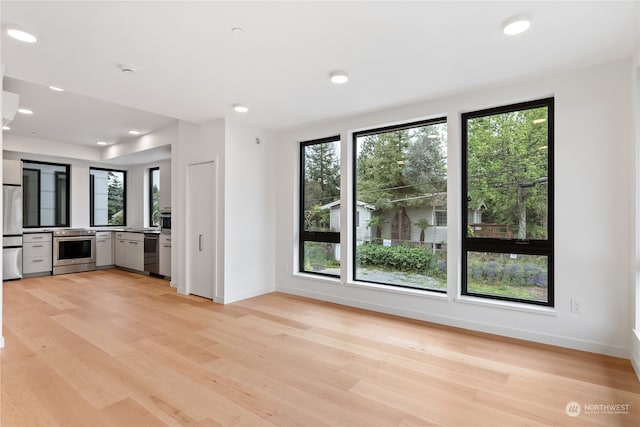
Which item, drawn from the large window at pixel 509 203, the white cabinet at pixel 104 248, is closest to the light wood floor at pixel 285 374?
the large window at pixel 509 203

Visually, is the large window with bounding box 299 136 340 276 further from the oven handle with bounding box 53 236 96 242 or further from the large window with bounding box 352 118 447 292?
the oven handle with bounding box 53 236 96 242

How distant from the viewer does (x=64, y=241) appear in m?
6.83

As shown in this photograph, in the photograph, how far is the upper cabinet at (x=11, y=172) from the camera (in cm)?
610

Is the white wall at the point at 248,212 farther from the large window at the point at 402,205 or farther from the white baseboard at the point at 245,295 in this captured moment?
the large window at the point at 402,205

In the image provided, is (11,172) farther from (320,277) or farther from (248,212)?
(320,277)

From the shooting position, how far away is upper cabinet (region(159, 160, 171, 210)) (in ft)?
21.0

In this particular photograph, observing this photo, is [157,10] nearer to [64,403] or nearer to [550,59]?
[64,403]

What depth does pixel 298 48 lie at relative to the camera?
2.65 metres

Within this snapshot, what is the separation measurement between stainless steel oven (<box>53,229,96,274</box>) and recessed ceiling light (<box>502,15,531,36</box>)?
26.8 ft

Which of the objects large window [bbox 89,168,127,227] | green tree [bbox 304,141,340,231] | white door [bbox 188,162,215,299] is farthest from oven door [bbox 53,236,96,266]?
green tree [bbox 304,141,340,231]

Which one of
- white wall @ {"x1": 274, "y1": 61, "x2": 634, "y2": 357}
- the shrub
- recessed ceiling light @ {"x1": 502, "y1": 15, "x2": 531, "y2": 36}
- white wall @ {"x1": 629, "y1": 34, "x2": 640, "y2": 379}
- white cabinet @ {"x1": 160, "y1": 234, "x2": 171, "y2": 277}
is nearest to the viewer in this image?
recessed ceiling light @ {"x1": 502, "y1": 15, "x2": 531, "y2": 36}

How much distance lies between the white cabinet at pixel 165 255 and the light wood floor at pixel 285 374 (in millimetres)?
2160

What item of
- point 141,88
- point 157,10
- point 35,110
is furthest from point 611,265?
point 35,110

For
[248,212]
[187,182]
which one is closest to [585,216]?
[248,212]
